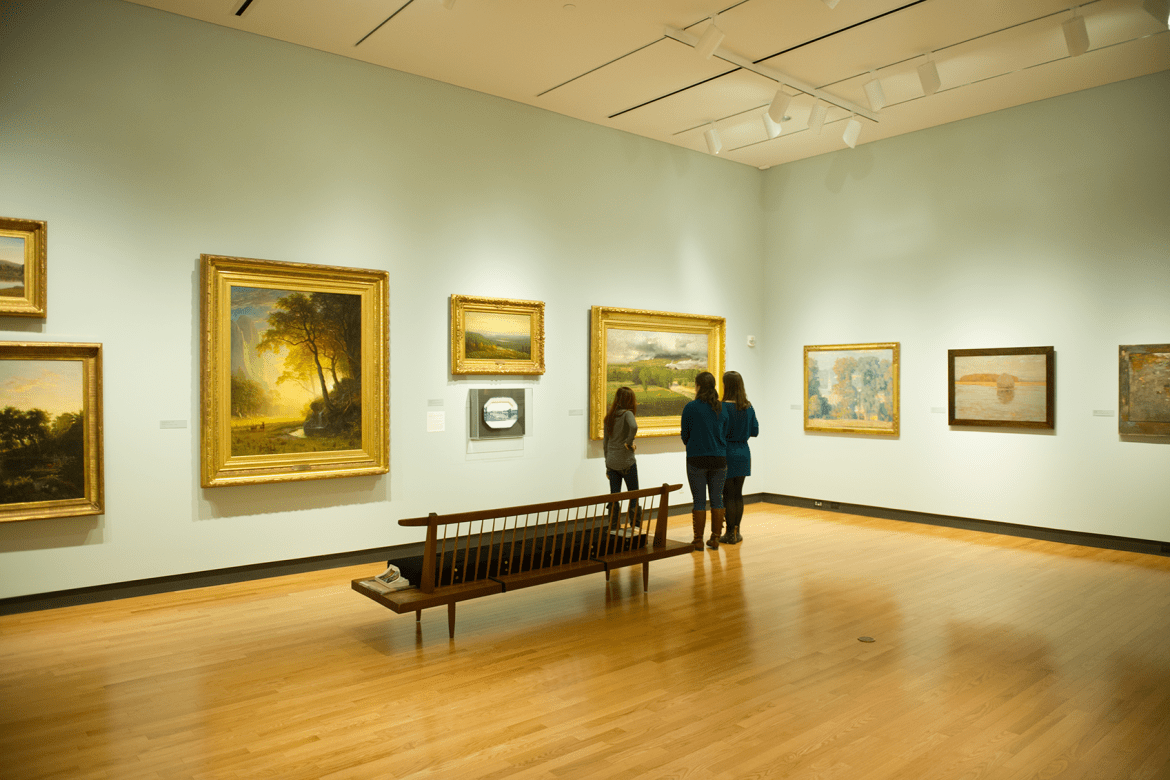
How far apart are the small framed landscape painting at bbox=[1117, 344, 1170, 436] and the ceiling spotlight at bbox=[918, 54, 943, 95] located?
395cm

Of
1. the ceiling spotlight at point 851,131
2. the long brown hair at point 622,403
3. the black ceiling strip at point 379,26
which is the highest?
the black ceiling strip at point 379,26

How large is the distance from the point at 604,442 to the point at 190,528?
4.95 metres

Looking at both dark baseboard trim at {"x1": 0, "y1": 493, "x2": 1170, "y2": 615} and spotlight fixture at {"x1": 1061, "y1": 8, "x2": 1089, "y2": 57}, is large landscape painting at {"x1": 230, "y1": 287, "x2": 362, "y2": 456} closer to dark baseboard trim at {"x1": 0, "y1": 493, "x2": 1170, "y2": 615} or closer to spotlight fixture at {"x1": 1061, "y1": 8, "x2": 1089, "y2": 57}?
dark baseboard trim at {"x1": 0, "y1": 493, "x2": 1170, "y2": 615}

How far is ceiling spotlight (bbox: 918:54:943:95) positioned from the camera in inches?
324

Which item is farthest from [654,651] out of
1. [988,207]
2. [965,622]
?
[988,207]

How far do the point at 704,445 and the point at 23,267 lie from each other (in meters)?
6.86

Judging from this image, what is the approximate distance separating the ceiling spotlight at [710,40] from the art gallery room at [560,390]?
0.03 metres

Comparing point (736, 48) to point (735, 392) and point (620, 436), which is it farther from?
point (620, 436)

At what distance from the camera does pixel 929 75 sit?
27.2ft

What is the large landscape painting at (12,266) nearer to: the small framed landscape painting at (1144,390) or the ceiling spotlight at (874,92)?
the ceiling spotlight at (874,92)

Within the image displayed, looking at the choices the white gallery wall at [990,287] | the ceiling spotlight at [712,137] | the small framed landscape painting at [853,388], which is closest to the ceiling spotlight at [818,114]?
the ceiling spotlight at [712,137]

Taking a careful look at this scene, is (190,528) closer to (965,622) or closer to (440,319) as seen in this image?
(440,319)

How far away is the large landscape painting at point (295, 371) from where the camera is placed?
7.60 meters

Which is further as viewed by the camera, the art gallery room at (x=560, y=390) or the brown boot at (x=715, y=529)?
the brown boot at (x=715, y=529)
